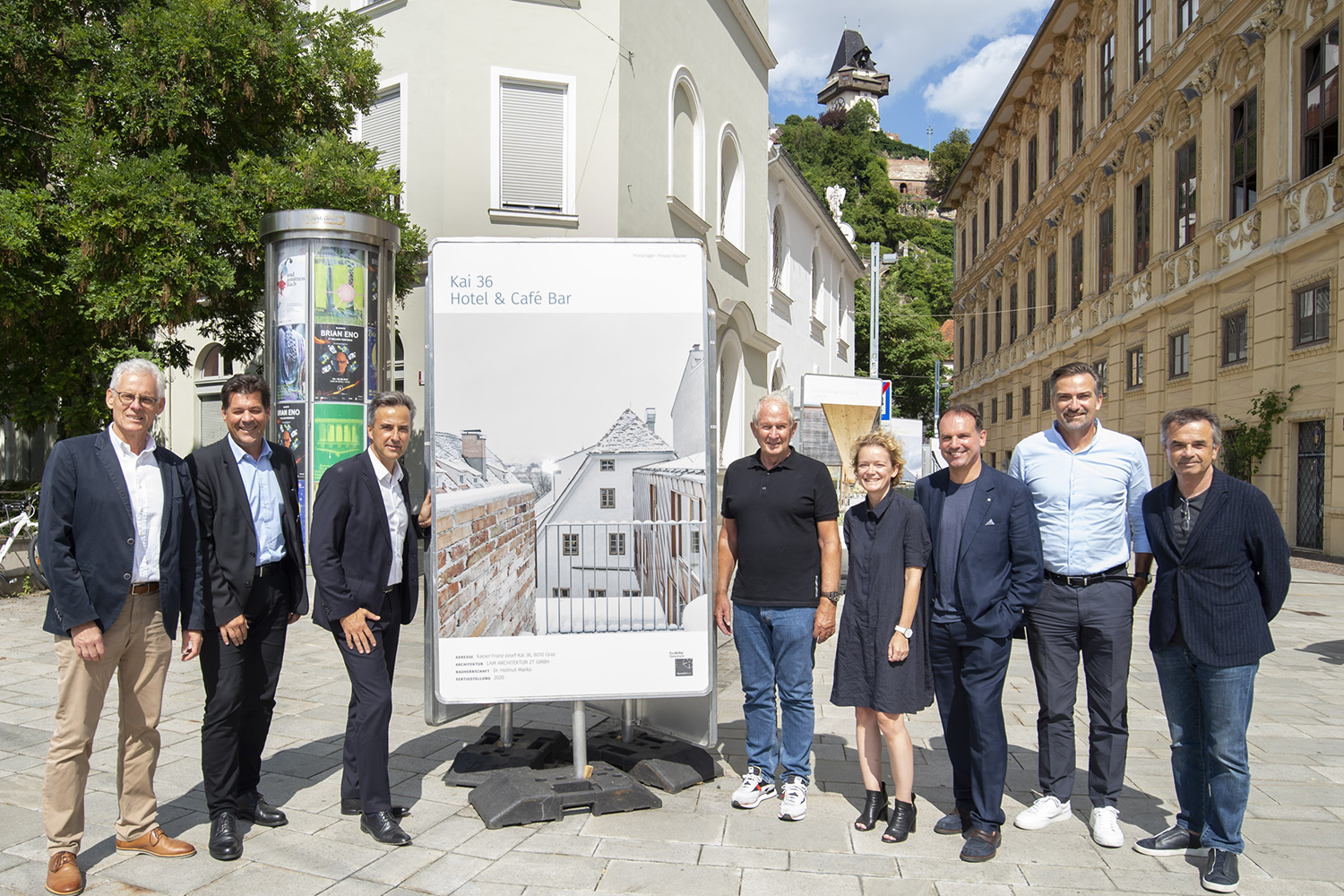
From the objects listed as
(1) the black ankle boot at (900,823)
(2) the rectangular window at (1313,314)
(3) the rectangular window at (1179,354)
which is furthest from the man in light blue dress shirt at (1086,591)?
(3) the rectangular window at (1179,354)

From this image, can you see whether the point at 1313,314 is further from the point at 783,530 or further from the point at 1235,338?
the point at 783,530

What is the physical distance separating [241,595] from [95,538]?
611 millimetres

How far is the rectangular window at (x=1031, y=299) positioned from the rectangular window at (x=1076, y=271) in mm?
4113

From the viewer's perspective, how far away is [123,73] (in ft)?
35.1

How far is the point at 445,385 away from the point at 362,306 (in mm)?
7133

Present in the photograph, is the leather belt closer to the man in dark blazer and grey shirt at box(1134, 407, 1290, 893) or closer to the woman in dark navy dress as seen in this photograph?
the man in dark blazer and grey shirt at box(1134, 407, 1290, 893)

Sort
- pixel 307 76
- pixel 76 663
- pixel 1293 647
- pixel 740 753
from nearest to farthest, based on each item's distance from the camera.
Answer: pixel 76 663 → pixel 740 753 → pixel 1293 647 → pixel 307 76

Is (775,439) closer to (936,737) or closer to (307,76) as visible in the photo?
(936,737)

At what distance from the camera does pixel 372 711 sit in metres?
4.03

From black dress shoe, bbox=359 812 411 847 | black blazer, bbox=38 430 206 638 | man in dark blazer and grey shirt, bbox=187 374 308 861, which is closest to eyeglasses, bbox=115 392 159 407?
black blazer, bbox=38 430 206 638

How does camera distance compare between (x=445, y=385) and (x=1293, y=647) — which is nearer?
(x=445, y=385)

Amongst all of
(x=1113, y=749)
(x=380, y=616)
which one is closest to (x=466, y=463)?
(x=380, y=616)

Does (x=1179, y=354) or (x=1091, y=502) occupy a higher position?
(x=1179, y=354)

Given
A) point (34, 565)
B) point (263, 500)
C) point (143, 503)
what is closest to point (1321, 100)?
point (263, 500)
